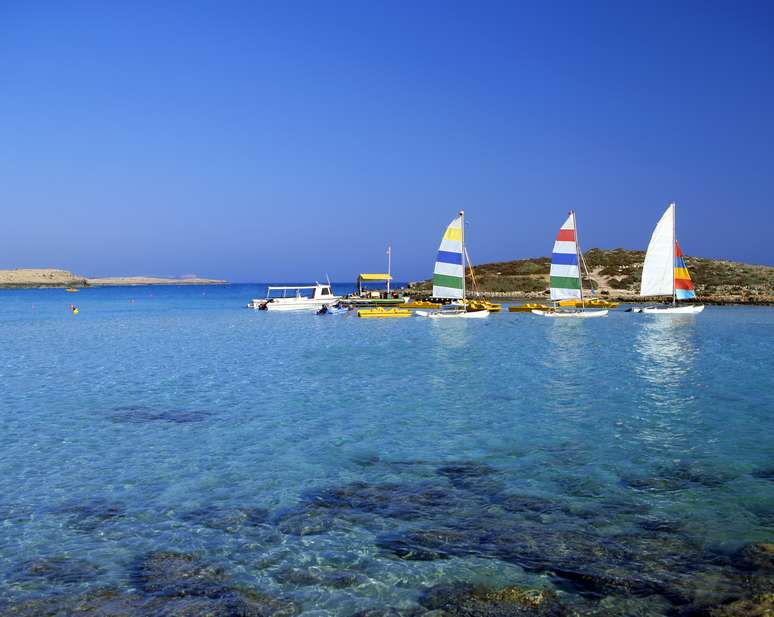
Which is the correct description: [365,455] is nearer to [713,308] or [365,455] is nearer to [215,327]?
[215,327]

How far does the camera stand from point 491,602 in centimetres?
762

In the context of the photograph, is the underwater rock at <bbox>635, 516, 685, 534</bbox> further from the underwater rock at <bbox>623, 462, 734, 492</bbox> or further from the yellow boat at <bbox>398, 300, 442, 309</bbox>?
the yellow boat at <bbox>398, 300, 442, 309</bbox>

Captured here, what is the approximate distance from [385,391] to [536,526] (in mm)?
13198

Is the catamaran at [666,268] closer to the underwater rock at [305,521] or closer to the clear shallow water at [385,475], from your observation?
the clear shallow water at [385,475]

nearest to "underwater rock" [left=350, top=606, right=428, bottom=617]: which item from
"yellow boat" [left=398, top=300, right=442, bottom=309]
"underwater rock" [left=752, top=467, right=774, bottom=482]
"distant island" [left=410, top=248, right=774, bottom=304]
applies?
"underwater rock" [left=752, top=467, right=774, bottom=482]

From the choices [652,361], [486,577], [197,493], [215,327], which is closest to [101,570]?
[197,493]

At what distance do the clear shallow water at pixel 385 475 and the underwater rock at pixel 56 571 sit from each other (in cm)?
3

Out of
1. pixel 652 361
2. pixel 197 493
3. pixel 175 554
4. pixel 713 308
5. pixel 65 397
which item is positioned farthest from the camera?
pixel 713 308

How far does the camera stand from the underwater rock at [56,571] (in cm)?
829

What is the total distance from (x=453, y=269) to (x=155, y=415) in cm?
4370

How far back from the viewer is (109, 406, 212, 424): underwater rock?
59.7 feet

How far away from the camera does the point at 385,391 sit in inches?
906

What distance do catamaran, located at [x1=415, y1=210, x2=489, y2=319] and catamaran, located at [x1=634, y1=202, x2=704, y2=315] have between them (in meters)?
18.8

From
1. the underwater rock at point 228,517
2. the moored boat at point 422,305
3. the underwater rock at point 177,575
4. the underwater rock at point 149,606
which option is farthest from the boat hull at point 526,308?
the underwater rock at point 149,606
